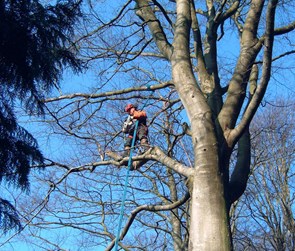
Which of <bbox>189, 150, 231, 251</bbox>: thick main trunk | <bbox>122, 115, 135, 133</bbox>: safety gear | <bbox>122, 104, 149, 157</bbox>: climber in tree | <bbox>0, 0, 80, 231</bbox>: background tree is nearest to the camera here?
<bbox>0, 0, 80, 231</bbox>: background tree

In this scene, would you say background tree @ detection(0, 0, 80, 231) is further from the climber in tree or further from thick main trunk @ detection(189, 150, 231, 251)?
the climber in tree

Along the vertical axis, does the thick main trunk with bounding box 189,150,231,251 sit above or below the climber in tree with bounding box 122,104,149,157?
below

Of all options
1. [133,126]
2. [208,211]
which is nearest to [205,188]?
[208,211]

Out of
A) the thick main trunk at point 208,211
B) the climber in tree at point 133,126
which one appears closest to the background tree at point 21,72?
the thick main trunk at point 208,211

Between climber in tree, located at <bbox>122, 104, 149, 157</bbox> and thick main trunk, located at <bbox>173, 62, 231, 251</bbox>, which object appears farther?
climber in tree, located at <bbox>122, 104, 149, 157</bbox>

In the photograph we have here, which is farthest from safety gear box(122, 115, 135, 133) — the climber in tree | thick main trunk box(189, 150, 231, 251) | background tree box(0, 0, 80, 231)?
background tree box(0, 0, 80, 231)

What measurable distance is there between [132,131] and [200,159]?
7.98 ft

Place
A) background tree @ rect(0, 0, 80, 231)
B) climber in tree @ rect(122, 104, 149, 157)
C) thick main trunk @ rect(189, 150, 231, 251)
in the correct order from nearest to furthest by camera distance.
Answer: background tree @ rect(0, 0, 80, 231)
thick main trunk @ rect(189, 150, 231, 251)
climber in tree @ rect(122, 104, 149, 157)

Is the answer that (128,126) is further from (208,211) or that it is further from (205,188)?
(208,211)

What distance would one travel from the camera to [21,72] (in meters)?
3.47

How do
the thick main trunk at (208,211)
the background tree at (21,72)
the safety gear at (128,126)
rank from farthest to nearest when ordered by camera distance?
the safety gear at (128,126) → the thick main trunk at (208,211) → the background tree at (21,72)

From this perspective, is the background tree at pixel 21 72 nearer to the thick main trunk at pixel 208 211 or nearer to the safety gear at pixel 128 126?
the thick main trunk at pixel 208 211

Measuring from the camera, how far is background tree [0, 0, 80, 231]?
3365mm

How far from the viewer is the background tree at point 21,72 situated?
3.37m
